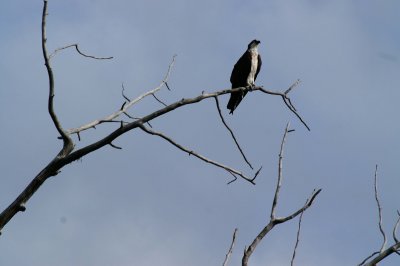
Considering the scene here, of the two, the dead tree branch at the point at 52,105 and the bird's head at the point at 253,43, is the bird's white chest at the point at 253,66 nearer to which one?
the bird's head at the point at 253,43

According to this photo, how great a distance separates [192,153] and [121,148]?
49 cm

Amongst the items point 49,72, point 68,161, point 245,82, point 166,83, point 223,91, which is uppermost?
point 245,82

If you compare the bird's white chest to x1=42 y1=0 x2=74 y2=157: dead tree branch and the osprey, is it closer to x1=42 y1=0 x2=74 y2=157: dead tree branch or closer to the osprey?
the osprey

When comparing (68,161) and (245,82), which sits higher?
(245,82)

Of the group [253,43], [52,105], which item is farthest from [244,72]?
[52,105]

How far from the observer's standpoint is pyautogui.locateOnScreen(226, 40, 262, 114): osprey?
37.1 ft

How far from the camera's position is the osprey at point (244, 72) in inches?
446

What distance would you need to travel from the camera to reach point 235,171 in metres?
4.90

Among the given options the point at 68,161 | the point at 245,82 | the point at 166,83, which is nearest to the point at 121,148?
the point at 68,161

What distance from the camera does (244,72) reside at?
1191 centimetres

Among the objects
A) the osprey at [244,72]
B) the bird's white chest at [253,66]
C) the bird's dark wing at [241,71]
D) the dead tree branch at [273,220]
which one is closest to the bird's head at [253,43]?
the osprey at [244,72]

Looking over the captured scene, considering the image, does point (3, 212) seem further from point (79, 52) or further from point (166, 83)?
point (166, 83)

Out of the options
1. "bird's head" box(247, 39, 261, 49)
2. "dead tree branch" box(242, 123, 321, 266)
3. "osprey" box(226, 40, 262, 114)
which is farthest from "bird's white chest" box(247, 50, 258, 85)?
"dead tree branch" box(242, 123, 321, 266)

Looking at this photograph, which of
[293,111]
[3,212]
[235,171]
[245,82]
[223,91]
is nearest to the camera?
[3,212]
